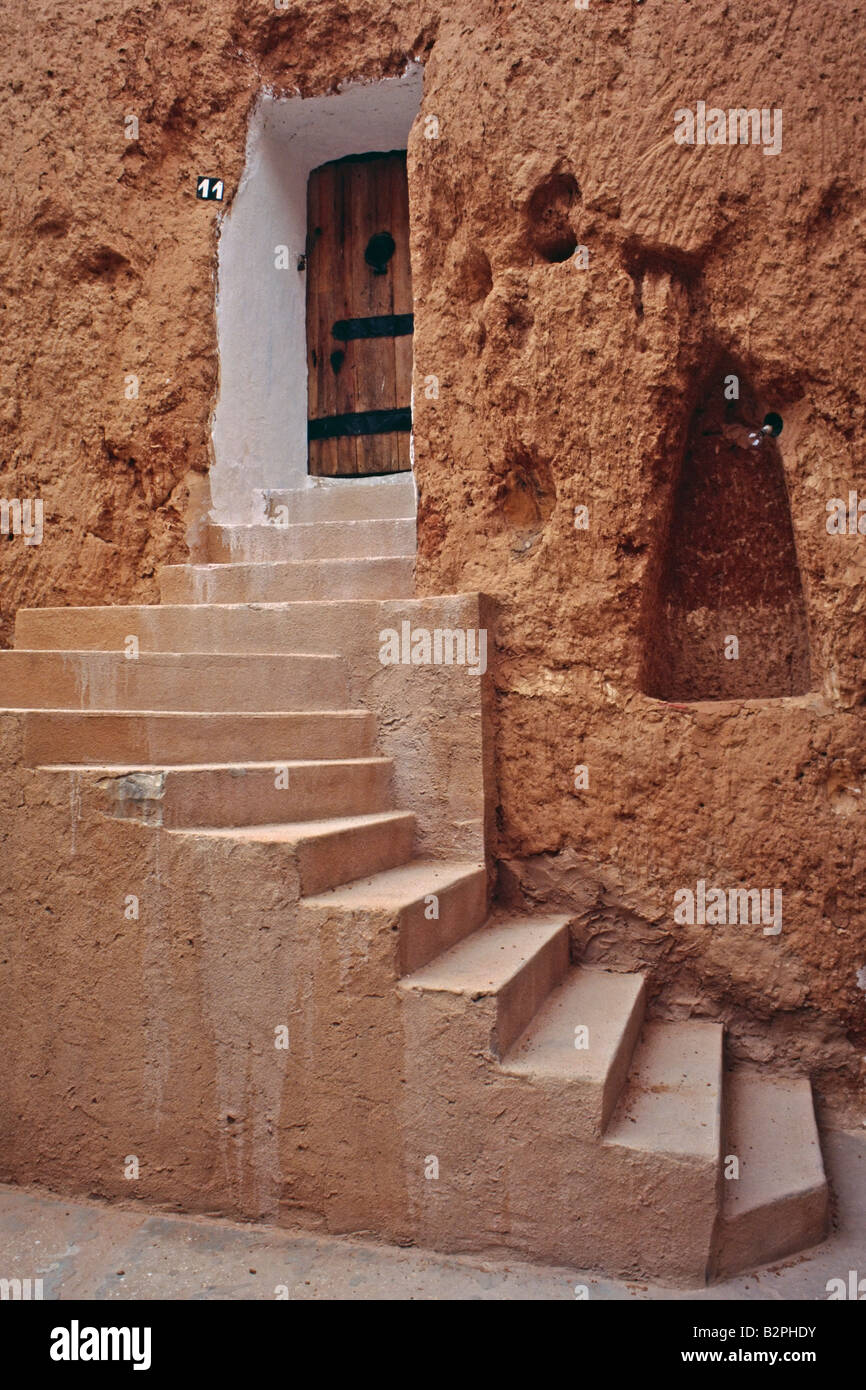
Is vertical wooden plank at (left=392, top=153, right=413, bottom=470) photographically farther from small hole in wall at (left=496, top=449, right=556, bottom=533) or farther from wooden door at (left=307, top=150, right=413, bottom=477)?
small hole in wall at (left=496, top=449, right=556, bottom=533)

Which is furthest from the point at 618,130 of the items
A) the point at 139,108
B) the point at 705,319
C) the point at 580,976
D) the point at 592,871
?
the point at 580,976

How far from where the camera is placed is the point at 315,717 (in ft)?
14.0

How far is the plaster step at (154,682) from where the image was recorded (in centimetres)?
439

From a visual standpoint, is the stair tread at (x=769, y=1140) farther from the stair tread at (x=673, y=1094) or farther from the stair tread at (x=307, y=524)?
the stair tread at (x=307, y=524)

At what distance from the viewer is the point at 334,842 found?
3701 millimetres

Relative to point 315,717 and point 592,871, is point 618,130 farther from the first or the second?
point 592,871

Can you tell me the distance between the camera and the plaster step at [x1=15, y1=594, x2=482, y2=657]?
4.51 metres

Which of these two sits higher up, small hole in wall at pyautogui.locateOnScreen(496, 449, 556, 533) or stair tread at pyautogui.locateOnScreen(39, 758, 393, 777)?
small hole in wall at pyautogui.locateOnScreen(496, 449, 556, 533)

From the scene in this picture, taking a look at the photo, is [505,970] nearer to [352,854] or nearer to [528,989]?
[528,989]

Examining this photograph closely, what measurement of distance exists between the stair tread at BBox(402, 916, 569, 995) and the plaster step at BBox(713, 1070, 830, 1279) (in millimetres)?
891

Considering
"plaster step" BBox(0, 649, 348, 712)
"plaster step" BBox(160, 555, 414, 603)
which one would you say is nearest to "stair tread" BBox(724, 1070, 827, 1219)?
"plaster step" BBox(0, 649, 348, 712)

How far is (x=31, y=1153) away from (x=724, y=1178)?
7.51 ft

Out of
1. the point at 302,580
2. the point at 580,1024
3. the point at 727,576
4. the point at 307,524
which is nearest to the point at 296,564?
the point at 302,580

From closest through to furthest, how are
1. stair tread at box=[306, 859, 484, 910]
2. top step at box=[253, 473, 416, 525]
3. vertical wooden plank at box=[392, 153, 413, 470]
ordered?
stair tread at box=[306, 859, 484, 910] → top step at box=[253, 473, 416, 525] → vertical wooden plank at box=[392, 153, 413, 470]
